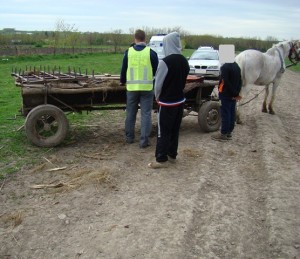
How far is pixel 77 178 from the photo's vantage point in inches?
225

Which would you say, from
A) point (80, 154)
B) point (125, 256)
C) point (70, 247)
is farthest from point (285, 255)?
point (80, 154)

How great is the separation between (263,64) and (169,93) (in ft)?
16.6

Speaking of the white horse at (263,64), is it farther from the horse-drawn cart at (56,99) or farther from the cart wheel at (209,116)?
the horse-drawn cart at (56,99)

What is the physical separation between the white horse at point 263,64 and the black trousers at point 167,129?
3830mm

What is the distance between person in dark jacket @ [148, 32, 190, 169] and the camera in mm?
5945

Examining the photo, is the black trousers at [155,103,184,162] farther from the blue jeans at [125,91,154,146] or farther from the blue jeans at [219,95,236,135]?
the blue jeans at [219,95,236,135]

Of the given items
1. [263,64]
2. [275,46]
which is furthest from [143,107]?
[275,46]

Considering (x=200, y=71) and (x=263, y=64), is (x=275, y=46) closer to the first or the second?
(x=263, y=64)

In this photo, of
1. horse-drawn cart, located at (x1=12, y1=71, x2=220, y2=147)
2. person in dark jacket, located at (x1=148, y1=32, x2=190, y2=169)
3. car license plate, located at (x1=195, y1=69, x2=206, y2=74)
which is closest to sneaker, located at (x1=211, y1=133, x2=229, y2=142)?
horse-drawn cart, located at (x1=12, y1=71, x2=220, y2=147)

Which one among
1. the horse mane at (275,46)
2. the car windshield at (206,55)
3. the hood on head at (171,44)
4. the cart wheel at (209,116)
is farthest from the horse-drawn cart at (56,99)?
the car windshield at (206,55)

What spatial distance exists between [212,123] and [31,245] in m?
5.45

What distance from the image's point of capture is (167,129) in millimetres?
6180

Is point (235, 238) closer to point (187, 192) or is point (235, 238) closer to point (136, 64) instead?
point (187, 192)

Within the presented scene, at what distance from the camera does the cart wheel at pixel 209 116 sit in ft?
27.5
